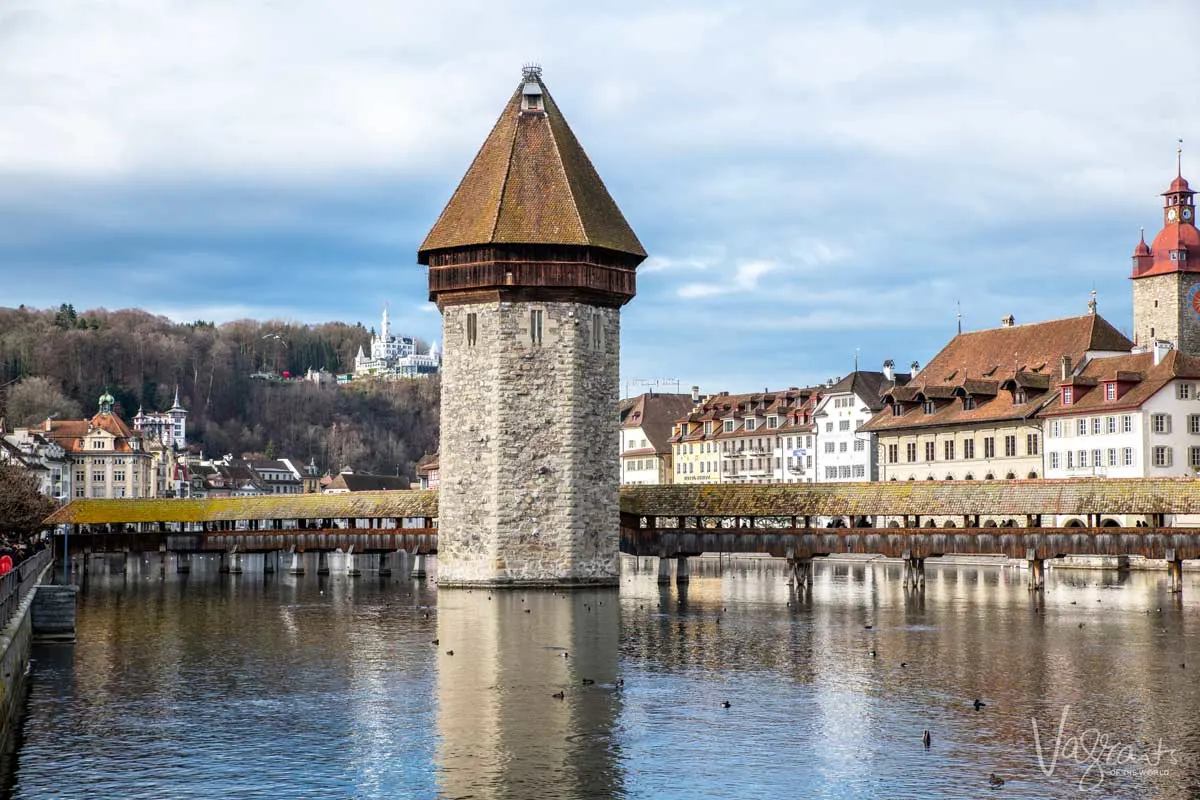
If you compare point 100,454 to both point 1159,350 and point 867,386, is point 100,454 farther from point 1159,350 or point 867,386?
point 1159,350

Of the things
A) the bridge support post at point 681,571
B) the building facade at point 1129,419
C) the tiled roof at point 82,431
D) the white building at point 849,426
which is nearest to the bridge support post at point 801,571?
the bridge support post at point 681,571

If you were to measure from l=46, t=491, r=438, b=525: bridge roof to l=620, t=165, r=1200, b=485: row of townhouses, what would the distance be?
2117 centimetres

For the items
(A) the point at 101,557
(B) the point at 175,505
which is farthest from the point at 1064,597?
(A) the point at 101,557

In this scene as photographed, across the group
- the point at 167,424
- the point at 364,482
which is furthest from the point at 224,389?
the point at 364,482

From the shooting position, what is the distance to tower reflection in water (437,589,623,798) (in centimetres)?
1697

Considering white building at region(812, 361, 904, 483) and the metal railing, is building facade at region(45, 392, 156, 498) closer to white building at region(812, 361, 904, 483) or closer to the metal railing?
white building at region(812, 361, 904, 483)

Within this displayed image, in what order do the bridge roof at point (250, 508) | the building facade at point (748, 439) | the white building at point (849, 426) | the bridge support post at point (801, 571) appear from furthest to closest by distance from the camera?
1. the building facade at point (748, 439)
2. the white building at point (849, 426)
3. the bridge roof at point (250, 508)
4. the bridge support post at point (801, 571)

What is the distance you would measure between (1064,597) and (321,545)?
996 inches

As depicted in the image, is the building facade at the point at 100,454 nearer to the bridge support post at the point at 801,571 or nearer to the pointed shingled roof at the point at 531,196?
the pointed shingled roof at the point at 531,196

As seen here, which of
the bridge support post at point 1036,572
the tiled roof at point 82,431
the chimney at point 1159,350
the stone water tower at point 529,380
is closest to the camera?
the stone water tower at point 529,380

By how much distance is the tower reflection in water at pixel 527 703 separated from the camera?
16969 millimetres

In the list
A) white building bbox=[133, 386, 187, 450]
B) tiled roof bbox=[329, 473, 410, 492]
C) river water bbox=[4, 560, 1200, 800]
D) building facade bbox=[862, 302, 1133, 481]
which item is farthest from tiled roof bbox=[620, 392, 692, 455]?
river water bbox=[4, 560, 1200, 800]

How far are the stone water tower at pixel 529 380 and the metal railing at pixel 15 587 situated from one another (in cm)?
1259

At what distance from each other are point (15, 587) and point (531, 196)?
22.2 metres
